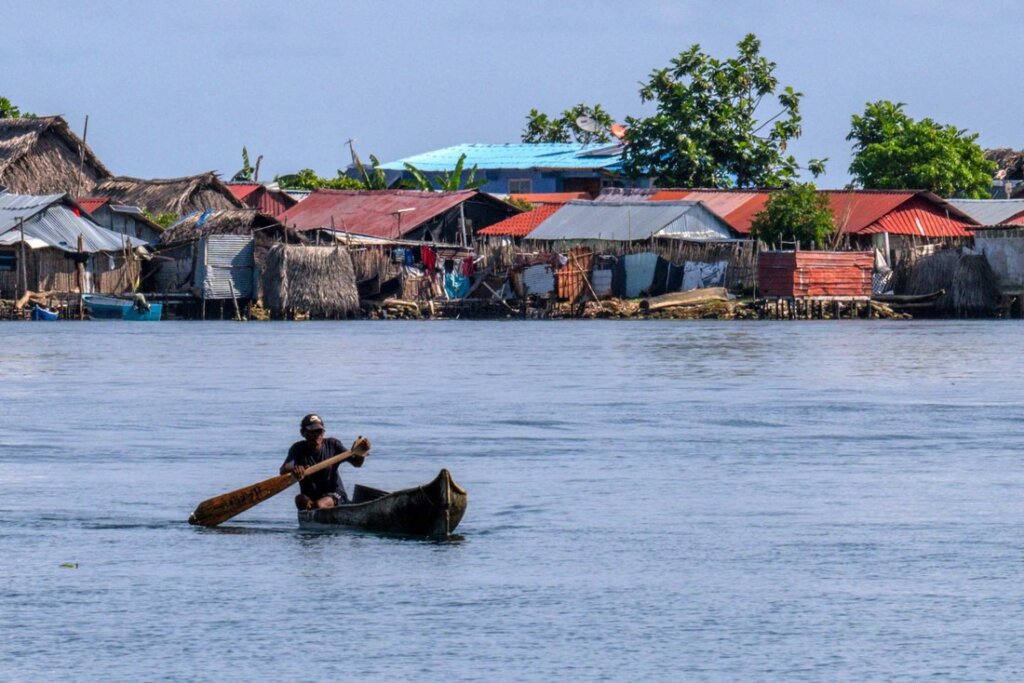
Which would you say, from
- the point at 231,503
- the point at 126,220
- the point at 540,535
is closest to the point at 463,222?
the point at 126,220

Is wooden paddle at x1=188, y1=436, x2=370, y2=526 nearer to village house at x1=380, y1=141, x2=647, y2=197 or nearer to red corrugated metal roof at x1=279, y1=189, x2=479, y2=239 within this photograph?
red corrugated metal roof at x1=279, y1=189, x2=479, y2=239

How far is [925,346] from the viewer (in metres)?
40.4

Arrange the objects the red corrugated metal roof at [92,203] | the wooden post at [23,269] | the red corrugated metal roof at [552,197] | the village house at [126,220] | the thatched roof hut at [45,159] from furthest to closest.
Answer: the red corrugated metal roof at [552,197] → the thatched roof hut at [45,159] → the red corrugated metal roof at [92,203] → the village house at [126,220] → the wooden post at [23,269]

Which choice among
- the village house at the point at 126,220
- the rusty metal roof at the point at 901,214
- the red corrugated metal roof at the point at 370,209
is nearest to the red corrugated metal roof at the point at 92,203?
the village house at the point at 126,220

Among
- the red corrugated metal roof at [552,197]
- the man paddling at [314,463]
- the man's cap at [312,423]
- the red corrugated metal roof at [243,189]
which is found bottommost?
the man paddling at [314,463]

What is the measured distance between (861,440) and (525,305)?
107ft

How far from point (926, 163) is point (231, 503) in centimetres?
4930

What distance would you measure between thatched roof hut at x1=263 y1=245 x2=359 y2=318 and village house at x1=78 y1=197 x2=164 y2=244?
404cm

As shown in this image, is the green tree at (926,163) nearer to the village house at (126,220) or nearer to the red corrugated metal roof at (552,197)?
the red corrugated metal roof at (552,197)

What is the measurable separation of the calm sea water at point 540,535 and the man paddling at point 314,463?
306 mm

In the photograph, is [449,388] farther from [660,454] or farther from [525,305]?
[525,305]

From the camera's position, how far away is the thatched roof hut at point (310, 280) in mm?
53312

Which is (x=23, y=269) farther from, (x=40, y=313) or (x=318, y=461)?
(x=318, y=461)

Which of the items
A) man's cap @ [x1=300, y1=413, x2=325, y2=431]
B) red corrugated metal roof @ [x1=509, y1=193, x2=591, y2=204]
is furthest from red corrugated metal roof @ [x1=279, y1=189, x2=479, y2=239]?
man's cap @ [x1=300, y1=413, x2=325, y2=431]
